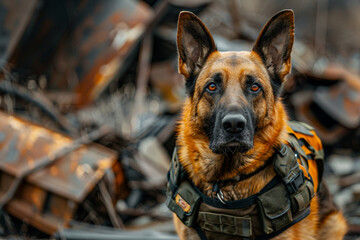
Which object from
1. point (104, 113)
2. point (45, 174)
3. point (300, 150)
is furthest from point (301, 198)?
point (104, 113)

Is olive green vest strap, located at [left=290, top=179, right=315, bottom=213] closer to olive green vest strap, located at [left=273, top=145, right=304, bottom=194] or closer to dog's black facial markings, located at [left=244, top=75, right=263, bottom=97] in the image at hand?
olive green vest strap, located at [left=273, top=145, right=304, bottom=194]

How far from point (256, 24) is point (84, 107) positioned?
3.94m

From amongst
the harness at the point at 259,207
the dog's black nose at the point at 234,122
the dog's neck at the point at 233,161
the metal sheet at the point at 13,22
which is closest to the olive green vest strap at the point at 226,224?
the harness at the point at 259,207

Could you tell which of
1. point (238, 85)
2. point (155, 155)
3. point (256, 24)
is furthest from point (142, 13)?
point (238, 85)

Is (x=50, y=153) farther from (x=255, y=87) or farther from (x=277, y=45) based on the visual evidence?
(x=277, y=45)

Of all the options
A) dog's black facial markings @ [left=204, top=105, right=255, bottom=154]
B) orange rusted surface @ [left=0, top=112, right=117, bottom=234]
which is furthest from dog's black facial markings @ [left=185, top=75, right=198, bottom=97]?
orange rusted surface @ [left=0, top=112, right=117, bottom=234]

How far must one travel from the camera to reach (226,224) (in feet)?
6.27

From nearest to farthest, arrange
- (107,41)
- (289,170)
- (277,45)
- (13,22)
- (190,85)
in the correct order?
1. (289,170)
2. (277,45)
3. (190,85)
4. (13,22)
5. (107,41)

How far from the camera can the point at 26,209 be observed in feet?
10.4

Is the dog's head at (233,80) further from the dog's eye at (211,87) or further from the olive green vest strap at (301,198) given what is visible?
the olive green vest strap at (301,198)

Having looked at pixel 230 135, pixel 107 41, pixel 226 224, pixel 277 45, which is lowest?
pixel 107 41

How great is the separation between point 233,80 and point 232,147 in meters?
0.37

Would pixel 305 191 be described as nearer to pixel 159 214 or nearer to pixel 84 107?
pixel 159 214

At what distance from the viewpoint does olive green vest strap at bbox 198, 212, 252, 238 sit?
188cm
